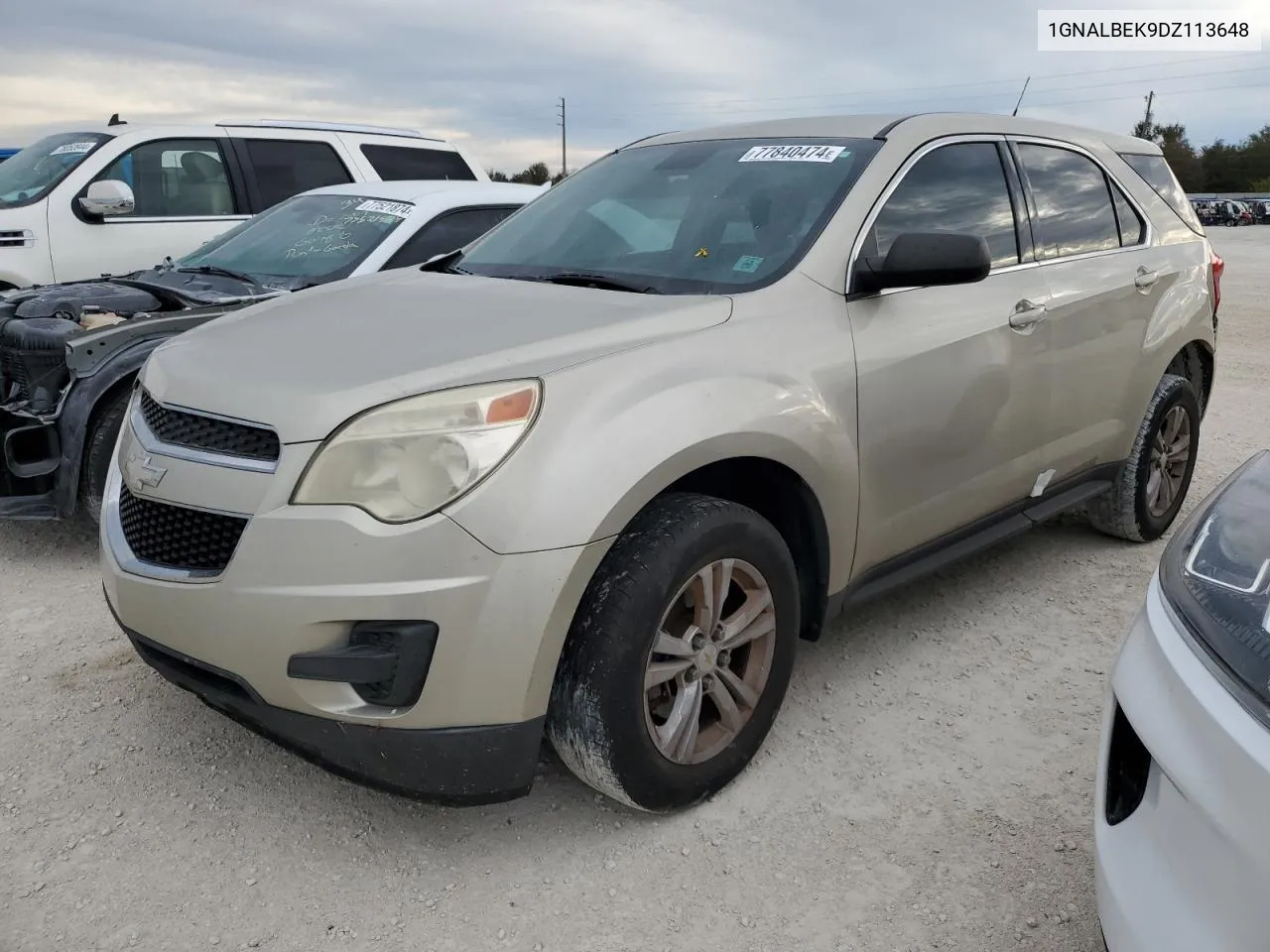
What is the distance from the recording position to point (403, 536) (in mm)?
2129

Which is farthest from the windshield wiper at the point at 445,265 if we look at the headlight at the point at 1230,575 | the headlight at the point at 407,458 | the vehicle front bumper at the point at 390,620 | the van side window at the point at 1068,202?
the headlight at the point at 1230,575

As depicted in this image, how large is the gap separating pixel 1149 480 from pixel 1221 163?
3628 inches

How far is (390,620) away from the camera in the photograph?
214 cm

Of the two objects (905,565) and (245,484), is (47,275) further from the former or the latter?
(905,565)

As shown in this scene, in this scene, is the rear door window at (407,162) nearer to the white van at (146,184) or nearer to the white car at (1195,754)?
the white van at (146,184)

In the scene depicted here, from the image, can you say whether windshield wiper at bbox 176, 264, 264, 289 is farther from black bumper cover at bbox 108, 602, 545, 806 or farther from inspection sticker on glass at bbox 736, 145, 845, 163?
black bumper cover at bbox 108, 602, 545, 806

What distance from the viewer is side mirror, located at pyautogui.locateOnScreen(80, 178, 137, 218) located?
5.89 meters

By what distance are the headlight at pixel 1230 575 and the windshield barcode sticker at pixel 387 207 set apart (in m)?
4.24

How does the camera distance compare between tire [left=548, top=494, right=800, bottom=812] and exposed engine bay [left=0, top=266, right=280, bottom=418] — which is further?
exposed engine bay [left=0, top=266, right=280, bottom=418]

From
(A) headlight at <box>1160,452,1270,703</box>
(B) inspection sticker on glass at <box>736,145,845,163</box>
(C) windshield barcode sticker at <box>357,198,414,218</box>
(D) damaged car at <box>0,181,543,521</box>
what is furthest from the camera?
(C) windshield barcode sticker at <box>357,198,414,218</box>

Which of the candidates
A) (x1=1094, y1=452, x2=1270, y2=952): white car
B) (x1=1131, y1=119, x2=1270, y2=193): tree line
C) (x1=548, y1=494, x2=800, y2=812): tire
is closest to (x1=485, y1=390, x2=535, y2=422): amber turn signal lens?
(x1=548, y1=494, x2=800, y2=812): tire

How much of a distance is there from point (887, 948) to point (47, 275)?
6.16 m

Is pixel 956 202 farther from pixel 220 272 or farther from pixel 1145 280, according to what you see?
pixel 220 272

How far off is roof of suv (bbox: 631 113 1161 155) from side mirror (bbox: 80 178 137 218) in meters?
3.60
